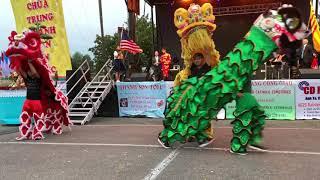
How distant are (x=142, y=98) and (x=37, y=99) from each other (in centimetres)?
469

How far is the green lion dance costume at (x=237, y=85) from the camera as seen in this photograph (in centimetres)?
627

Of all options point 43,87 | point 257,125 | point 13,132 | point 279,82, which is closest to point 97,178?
point 257,125

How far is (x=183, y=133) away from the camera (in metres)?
6.96

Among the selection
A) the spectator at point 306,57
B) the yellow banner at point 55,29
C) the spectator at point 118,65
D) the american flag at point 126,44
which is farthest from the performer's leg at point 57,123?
the spectator at point 306,57

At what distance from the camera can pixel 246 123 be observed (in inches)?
263

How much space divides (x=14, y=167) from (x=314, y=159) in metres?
4.46

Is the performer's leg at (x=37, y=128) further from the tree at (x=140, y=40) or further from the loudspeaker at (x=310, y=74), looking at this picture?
the tree at (x=140, y=40)

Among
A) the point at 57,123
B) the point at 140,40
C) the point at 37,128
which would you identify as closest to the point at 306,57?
the point at 57,123

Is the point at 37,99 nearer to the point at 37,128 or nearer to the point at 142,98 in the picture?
the point at 37,128

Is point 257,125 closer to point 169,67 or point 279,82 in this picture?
point 279,82

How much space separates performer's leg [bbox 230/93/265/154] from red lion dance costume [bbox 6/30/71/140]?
4.40 metres

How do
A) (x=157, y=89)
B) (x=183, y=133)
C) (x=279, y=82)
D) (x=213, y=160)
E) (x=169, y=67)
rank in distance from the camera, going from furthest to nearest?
(x=169, y=67), (x=157, y=89), (x=279, y=82), (x=183, y=133), (x=213, y=160)

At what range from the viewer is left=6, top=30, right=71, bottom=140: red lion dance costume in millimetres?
8711

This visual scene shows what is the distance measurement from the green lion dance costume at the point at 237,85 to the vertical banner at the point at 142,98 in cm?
594
